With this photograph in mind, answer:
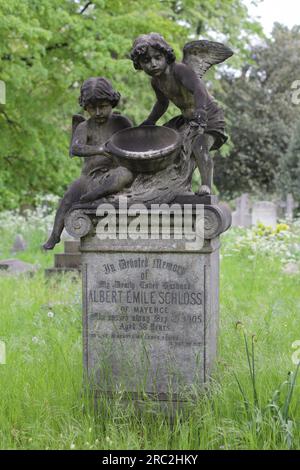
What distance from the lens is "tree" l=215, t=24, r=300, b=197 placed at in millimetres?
28781

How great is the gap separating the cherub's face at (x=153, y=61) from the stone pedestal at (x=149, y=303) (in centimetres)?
95

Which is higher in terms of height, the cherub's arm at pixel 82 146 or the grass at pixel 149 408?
the cherub's arm at pixel 82 146

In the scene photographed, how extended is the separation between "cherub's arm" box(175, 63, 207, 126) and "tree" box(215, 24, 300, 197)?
2437cm

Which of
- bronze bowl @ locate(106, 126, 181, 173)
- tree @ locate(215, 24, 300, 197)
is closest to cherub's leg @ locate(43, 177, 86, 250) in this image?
bronze bowl @ locate(106, 126, 181, 173)

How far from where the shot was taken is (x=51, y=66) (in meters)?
13.6

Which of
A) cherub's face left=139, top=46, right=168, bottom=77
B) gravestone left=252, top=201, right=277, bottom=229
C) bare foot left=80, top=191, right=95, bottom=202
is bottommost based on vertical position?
bare foot left=80, top=191, right=95, bottom=202

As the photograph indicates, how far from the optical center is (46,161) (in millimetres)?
14695

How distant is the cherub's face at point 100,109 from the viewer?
14.9ft

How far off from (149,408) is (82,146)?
1.90 m

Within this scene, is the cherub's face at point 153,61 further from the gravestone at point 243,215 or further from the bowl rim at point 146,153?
the gravestone at point 243,215

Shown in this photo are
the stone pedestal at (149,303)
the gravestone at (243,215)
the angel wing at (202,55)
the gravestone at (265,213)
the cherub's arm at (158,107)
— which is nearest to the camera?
the stone pedestal at (149,303)

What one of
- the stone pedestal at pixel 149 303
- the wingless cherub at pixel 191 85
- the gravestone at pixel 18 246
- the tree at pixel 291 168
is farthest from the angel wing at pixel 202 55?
the tree at pixel 291 168

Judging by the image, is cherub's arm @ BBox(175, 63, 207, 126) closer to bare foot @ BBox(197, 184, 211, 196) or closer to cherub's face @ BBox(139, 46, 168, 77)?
cherub's face @ BBox(139, 46, 168, 77)

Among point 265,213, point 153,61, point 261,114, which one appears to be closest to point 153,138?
point 153,61
